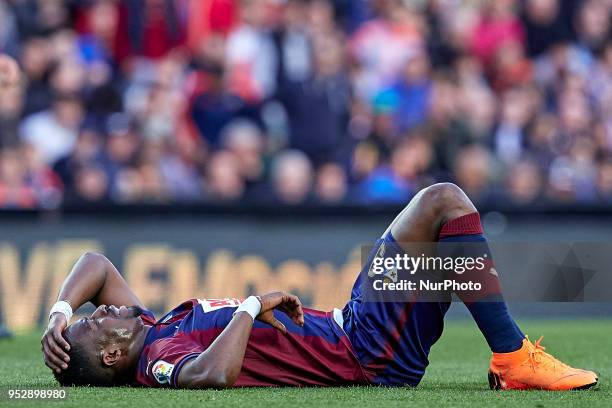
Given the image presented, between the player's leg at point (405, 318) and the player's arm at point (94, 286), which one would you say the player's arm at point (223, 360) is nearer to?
the player's leg at point (405, 318)

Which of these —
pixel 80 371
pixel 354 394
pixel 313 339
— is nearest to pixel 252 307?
pixel 313 339

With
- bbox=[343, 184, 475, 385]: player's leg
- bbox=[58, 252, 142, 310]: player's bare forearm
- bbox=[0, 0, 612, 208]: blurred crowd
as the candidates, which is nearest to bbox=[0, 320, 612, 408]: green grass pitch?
bbox=[343, 184, 475, 385]: player's leg

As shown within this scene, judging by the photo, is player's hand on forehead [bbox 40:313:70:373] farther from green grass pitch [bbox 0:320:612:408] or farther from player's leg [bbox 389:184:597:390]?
player's leg [bbox 389:184:597:390]

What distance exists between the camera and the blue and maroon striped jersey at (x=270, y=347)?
5516 mm

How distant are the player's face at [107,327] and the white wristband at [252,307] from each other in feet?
1.82

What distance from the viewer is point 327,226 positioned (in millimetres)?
11297

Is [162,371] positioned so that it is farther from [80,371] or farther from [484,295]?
[484,295]

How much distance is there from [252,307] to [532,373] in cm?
136

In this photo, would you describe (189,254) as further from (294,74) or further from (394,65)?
(394,65)

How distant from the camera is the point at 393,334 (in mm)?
5629

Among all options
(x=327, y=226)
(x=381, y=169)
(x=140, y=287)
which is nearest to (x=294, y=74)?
(x=381, y=169)

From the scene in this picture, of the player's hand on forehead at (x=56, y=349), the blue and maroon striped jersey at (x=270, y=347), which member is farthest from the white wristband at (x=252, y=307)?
the player's hand on forehead at (x=56, y=349)

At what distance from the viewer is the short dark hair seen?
5441 mm

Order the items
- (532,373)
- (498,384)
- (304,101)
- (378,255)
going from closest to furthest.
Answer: (532,373) → (498,384) → (378,255) → (304,101)
